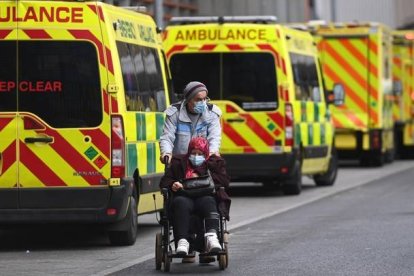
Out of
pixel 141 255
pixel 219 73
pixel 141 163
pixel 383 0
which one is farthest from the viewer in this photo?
pixel 383 0

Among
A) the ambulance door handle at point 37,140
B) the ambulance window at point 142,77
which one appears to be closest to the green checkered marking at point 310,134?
the ambulance window at point 142,77

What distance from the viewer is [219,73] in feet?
71.9

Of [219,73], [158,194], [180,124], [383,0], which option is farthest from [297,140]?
[383,0]

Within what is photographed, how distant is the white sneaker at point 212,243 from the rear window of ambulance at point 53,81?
243cm

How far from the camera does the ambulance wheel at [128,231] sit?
14.1 meters

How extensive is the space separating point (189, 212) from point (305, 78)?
37.8 ft

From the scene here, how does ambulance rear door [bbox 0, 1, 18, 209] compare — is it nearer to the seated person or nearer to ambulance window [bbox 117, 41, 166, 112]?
ambulance window [bbox 117, 41, 166, 112]

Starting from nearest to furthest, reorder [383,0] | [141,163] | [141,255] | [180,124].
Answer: [180,124], [141,255], [141,163], [383,0]

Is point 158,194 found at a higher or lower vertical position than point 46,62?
lower

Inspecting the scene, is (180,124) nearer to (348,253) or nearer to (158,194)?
(348,253)

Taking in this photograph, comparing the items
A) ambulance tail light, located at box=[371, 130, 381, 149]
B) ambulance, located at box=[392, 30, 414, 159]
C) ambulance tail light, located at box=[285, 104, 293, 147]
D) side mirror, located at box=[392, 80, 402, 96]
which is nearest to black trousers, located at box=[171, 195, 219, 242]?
ambulance tail light, located at box=[285, 104, 293, 147]

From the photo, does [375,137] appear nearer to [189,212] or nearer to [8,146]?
[8,146]

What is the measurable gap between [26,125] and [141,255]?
1.54m

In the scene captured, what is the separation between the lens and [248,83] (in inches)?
854
